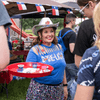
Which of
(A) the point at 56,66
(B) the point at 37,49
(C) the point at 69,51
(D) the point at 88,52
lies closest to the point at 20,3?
(C) the point at 69,51

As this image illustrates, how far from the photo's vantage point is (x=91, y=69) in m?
0.78

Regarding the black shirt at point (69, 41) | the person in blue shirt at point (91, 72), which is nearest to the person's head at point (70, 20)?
the black shirt at point (69, 41)

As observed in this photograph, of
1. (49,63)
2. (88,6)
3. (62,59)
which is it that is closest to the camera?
(88,6)

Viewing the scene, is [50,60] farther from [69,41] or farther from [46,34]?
[69,41]

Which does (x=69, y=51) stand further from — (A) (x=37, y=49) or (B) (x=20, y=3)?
(B) (x=20, y=3)

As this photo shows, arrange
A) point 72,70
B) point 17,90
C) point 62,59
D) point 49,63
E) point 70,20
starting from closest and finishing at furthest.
→ point 49,63 < point 62,59 < point 72,70 < point 70,20 < point 17,90

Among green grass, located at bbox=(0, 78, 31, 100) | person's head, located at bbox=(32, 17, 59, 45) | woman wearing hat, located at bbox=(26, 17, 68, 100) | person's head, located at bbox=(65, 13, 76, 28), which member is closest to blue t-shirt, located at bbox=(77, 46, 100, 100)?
woman wearing hat, located at bbox=(26, 17, 68, 100)

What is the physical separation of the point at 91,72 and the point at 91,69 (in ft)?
0.06

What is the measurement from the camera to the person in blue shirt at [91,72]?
77 cm

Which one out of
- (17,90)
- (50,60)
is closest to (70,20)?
(50,60)

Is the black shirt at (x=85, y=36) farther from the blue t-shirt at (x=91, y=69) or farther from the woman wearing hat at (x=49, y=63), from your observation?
the blue t-shirt at (x=91, y=69)

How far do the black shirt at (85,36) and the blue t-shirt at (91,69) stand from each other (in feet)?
2.73

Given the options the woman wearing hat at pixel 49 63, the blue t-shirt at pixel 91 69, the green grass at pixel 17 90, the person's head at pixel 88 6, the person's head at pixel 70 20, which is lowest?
the green grass at pixel 17 90

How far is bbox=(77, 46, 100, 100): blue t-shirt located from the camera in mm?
777
